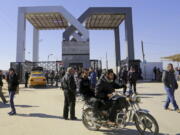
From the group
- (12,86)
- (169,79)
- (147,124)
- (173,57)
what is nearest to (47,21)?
(173,57)

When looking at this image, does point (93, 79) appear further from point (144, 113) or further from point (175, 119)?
point (144, 113)

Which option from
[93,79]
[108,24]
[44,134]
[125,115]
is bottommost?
[44,134]

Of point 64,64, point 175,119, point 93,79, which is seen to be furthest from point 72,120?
point 64,64

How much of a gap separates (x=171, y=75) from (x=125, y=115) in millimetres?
4276

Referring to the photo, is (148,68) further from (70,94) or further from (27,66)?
(70,94)

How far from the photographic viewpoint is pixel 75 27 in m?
32.0

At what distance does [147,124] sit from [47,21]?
36331 mm

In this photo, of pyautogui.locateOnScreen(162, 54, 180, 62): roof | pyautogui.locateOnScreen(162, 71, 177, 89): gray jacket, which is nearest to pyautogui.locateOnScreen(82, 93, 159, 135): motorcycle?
pyautogui.locateOnScreen(162, 71, 177, 89): gray jacket

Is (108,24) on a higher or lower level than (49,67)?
higher

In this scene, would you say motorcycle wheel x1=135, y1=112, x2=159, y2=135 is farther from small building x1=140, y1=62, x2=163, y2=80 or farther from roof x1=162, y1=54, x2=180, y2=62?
roof x1=162, y1=54, x2=180, y2=62

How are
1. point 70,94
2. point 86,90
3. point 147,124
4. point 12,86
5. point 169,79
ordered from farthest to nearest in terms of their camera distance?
point 169,79 < point 12,86 < point 70,94 < point 86,90 < point 147,124

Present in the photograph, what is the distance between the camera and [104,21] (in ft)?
128

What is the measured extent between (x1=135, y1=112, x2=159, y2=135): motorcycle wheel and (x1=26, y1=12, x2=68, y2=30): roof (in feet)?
101

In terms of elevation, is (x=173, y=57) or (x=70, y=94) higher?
(x=173, y=57)
